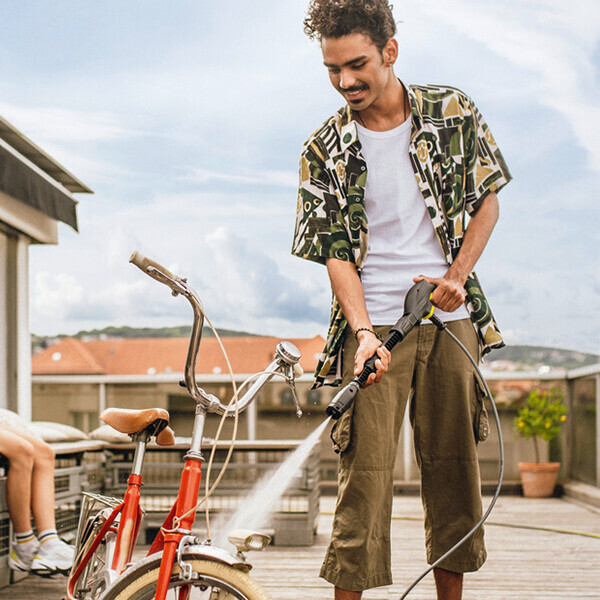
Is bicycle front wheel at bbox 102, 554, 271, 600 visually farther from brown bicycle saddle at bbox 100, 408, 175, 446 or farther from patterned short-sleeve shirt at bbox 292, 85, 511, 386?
patterned short-sleeve shirt at bbox 292, 85, 511, 386

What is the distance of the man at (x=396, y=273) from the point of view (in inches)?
61.9

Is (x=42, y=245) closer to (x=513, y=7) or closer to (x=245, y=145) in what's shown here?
(x=513, y=7)

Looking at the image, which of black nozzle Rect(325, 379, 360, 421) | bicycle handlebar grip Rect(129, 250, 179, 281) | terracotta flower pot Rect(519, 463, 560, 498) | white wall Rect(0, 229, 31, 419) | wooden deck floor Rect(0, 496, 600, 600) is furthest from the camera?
terracotta flower pot Rect(519, 463, 560, 498)

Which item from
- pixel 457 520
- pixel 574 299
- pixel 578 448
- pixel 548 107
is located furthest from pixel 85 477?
pixel 548 107

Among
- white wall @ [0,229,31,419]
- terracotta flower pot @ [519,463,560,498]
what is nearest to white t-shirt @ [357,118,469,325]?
white wall @ [0,229,31,419]

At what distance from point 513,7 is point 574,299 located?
1223 centimetres

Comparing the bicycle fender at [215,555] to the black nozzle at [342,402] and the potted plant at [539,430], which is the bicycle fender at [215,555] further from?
the potted plant at [539,430]

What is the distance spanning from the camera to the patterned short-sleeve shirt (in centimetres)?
164

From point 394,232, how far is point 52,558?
164cm

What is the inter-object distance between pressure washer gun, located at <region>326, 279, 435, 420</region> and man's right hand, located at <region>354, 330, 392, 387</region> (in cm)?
1

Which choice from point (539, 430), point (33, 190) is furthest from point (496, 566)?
point (539, 430)

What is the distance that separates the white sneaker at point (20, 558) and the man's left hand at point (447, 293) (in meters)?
1.71

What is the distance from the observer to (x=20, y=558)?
8.52 feet

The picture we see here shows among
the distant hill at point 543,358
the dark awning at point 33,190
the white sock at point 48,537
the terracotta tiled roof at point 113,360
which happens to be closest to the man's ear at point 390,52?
the white sock at point 48,537
